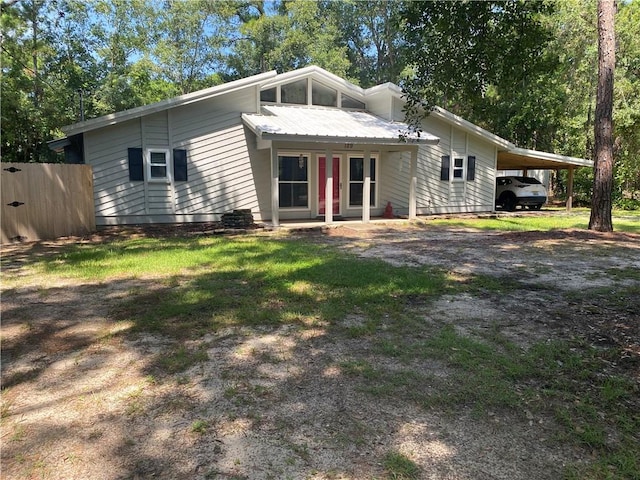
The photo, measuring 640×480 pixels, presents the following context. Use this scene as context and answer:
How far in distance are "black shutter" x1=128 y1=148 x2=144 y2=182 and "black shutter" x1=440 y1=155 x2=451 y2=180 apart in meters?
10.5

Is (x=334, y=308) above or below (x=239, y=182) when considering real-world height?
below

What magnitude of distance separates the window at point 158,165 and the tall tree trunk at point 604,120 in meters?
11.3

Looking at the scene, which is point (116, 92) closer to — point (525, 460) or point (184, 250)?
point (184, 250)

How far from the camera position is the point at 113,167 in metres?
12.4

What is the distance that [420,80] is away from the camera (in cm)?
611

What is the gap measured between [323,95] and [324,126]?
2.73 m

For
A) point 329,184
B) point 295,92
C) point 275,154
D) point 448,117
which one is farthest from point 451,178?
point 275,154

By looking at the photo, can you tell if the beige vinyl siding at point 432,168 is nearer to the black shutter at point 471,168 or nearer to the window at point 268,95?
the black shutter at point 471,168

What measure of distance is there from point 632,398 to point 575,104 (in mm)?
23770

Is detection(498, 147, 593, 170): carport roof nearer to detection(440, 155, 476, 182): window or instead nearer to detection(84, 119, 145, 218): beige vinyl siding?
detection(440, 155, 476, 182): window

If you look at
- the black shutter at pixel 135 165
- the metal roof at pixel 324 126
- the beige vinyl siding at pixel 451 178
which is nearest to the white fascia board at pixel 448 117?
the beige vinyl siding at pixel 451 178

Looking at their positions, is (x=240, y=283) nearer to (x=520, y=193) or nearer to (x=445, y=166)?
(x=445, y=166)

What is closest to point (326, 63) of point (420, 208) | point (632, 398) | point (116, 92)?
point (116, 92)

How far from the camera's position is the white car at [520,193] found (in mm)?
19828
